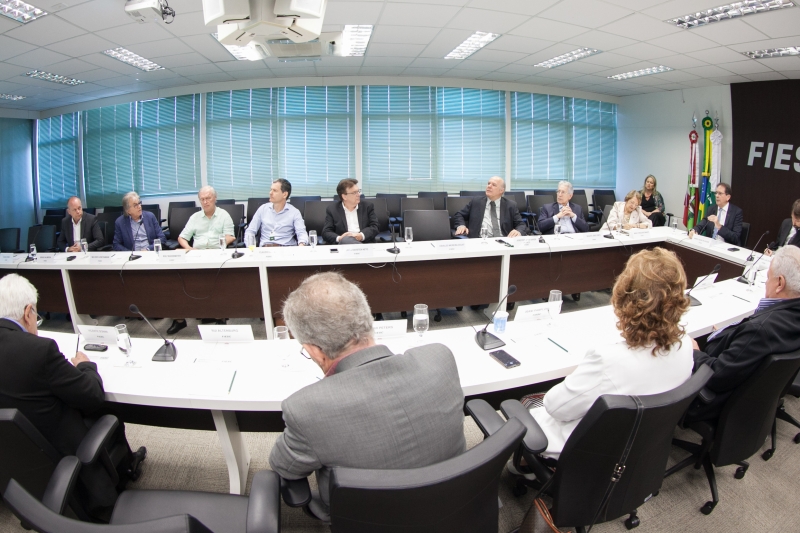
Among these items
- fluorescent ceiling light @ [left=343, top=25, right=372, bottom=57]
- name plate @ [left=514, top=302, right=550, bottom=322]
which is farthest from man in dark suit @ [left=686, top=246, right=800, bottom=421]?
fluorescent ceiling light @ [left=343, top=25, right=372, bottom=57]

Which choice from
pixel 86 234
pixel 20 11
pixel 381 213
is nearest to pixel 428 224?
pixel 381 213

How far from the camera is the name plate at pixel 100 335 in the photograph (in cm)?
175

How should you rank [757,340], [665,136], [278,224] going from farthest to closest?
[665,136], [278,224], [757,340]

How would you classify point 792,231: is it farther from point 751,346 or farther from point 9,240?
point 9,240

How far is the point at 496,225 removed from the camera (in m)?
4.24

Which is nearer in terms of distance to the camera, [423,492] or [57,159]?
[423,492]

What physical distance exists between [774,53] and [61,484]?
734cm

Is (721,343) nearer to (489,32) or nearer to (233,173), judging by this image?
(489,32)

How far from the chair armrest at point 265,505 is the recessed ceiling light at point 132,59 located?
559 cm

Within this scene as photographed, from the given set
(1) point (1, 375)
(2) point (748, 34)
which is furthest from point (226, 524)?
(2) point (748, 34)

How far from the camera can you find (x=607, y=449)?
3.59 feet

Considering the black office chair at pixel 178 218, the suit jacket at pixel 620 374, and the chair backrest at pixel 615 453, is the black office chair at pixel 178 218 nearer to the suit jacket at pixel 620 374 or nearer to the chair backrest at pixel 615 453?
the suit jacket at pixel 620 374

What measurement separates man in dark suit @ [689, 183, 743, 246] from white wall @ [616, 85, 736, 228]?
3.48 m

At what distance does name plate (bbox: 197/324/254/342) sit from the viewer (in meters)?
1.78
